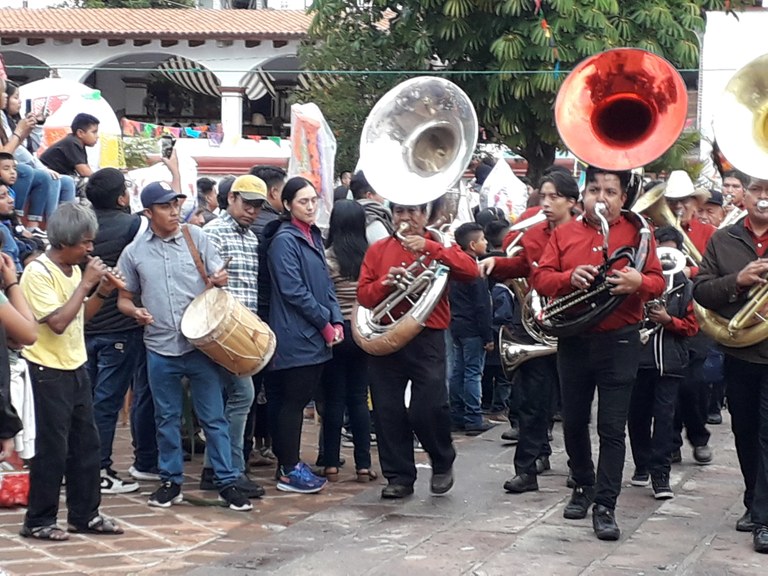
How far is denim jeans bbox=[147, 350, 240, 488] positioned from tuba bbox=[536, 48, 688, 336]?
198 cm

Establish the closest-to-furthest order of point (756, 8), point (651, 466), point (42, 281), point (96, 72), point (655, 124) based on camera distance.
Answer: point (42, 281) → point (655, 124) → point (651, 466) → point (756, 8) → point (96, 72)

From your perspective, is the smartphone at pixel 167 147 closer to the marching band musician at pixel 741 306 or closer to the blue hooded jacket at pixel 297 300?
the blue hooded jacket at pixel 297 300

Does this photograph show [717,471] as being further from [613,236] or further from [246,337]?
[246,337]

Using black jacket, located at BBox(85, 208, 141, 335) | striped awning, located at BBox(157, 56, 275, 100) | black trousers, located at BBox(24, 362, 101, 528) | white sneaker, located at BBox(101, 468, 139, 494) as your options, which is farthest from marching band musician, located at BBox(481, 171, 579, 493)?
striped awning, located at BBox(157, 56, 275, 100)

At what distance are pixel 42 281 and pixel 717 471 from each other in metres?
4.93

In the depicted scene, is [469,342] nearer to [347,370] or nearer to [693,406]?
[693,406]

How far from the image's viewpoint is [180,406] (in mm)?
7727

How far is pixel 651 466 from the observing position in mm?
8164

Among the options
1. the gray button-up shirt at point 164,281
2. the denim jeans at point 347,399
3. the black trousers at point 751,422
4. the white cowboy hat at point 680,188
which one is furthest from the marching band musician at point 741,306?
the white cowboy hat at point 680,188

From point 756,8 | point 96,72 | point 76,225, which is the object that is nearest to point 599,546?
point 76,225

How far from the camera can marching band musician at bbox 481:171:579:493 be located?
7910 mm

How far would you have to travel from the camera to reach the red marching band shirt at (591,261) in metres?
6.99

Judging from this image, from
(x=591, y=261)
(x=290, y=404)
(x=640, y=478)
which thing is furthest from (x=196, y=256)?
(x=640, y=478)

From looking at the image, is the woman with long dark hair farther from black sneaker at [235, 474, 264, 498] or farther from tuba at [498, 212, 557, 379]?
tuba at [498, 212, 557, 379]
